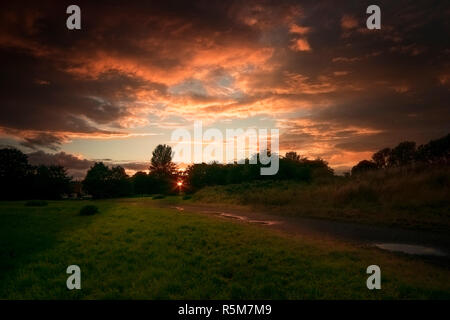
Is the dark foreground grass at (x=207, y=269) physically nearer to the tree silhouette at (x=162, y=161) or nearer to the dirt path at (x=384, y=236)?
the dirt path at (x=384, y=236)

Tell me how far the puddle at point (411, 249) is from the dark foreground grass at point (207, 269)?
1.10 metres

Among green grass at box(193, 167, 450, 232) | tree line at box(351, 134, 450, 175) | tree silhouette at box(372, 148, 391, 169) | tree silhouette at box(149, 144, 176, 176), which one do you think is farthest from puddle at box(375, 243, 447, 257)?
tree silhouette at box(149, 144, 176, 176)

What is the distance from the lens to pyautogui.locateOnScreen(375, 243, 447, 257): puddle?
9023mm

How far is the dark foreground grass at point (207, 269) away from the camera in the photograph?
6254mm

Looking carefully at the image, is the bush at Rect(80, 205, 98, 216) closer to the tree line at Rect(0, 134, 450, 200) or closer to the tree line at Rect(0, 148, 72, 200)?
the tree line at Rect(0, 134, 450, 200)

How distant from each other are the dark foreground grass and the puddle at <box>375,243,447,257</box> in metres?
1.10

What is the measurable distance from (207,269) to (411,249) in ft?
25.4

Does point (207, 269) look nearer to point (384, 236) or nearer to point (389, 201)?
point (384, 236)

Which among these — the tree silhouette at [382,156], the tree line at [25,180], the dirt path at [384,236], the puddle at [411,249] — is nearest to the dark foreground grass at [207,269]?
the puddle at [411,249]

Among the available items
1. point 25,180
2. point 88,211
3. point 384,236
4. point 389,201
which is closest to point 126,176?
point 25,180

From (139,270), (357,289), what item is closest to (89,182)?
(139,270)

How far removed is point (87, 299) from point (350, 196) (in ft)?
67.9

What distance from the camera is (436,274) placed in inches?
276
